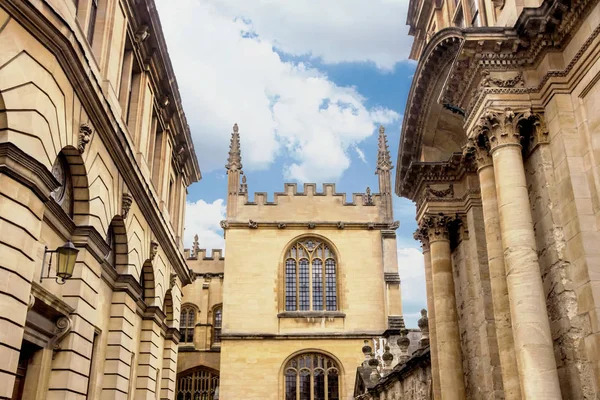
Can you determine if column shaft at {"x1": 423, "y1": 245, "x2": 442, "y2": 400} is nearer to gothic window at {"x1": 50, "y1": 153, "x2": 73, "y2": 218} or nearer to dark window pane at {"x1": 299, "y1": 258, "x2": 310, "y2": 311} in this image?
gothic window at {"x1": 50, "y1": 153, "x2": 73, "y2": 218}

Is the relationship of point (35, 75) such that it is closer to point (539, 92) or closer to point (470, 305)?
point (539, 92)

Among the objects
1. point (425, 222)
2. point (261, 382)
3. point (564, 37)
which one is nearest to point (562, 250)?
point (564, 37)

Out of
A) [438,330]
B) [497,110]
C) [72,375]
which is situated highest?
[497,110]

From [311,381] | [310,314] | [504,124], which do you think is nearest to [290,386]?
[311,381]

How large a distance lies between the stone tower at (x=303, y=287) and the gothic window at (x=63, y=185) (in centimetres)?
2184

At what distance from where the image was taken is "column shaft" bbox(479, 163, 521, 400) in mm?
10453

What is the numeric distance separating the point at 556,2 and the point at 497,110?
6.17ft

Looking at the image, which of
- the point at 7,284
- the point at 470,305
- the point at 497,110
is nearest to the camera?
the point at 7,284

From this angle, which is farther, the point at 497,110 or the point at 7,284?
the point at 497,110

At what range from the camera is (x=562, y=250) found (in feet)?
32.1

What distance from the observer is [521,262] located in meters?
9.72

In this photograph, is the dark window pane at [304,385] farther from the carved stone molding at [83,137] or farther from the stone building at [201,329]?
the carved stone molding at [83,137]

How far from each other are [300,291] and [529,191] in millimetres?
25493

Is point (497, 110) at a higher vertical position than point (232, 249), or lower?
lower
